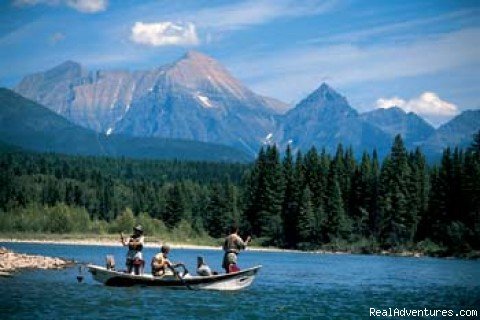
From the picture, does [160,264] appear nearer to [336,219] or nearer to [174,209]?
[336,219]

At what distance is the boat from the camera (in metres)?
40.4

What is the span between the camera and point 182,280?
132ft

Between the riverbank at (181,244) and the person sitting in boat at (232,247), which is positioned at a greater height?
the person sitting in boat at (232,247)

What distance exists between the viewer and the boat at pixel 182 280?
40375 mm

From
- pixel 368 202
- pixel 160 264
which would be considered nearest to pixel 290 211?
pixel 368 202

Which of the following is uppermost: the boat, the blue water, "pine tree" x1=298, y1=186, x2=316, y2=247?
"pine tree" x1=298, y1=186, x2=316, y2=247

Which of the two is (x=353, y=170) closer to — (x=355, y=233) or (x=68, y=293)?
(x=355, y=233)

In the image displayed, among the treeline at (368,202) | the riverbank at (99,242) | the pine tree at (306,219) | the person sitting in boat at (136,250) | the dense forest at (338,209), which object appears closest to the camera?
the person sitting in boat at (136,250)

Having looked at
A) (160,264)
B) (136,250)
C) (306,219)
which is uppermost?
(306,219)

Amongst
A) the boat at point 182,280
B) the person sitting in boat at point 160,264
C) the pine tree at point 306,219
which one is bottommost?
the boat at point 182,280

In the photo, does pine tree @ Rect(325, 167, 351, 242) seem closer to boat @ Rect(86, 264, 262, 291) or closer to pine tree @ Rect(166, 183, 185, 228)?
pine tree @ Rect(166, 183, 185, 228)

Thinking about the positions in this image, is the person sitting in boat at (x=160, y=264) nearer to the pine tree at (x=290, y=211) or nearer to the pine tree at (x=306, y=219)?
the pine tree at (x=306, y=219)

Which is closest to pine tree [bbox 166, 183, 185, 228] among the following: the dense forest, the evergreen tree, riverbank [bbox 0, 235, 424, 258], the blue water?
the evergreen tree

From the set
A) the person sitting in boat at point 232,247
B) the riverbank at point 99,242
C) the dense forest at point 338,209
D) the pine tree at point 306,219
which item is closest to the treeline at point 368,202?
the pine tree at point 306,219
